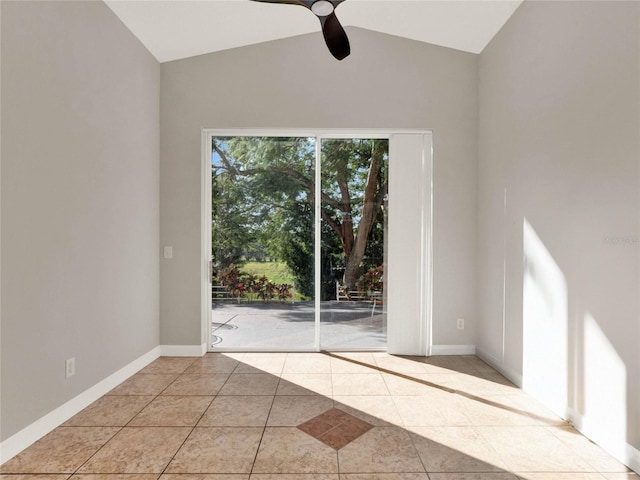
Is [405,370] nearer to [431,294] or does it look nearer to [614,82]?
[431,294]

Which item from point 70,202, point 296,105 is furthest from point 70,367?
point 296,105

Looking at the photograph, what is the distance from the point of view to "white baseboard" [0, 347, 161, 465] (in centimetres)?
198

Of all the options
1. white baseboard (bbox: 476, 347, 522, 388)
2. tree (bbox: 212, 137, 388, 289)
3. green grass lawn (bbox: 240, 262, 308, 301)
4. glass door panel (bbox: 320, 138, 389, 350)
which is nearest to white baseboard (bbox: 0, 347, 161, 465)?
green grass lawn (bbox: 240, 262, 308, 301)

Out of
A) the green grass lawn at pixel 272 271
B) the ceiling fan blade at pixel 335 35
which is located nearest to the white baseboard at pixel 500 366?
the green grass lawn at pixel 272 271

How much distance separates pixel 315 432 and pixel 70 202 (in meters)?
2.19

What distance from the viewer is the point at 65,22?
2.39 m

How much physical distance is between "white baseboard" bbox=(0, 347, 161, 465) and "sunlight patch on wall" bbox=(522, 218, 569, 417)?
329 centimetres

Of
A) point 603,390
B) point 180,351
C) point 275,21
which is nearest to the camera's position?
point 603,390

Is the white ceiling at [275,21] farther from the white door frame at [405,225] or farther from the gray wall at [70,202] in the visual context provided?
the white door frame at [405,225]

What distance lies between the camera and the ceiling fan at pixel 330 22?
1.97 m

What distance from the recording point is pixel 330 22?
84.5 inches

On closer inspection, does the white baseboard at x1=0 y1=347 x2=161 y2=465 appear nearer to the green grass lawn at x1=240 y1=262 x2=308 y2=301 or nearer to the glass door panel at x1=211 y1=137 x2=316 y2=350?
the glass door panel at x1=211 y1=137 x2=316 y2=350

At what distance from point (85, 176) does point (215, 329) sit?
198cm

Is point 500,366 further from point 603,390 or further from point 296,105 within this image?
point 296,105
